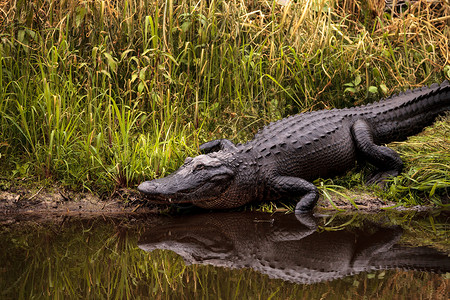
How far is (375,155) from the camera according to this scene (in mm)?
5141

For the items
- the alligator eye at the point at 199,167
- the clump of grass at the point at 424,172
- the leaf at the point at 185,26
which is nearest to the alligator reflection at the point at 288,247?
the alligator eye at the point at 199,167

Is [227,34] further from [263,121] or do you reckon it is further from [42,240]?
[42,240]

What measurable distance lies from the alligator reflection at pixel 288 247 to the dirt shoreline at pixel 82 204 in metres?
A: 0.49

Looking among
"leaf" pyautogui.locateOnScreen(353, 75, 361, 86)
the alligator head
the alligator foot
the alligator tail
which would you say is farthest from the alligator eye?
"leaf" pyautogui.locateOnScreen(353, 75, 361, 86)

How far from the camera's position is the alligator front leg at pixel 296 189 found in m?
4.50

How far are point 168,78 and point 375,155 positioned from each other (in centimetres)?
226

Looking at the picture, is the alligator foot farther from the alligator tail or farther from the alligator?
the alligator tail

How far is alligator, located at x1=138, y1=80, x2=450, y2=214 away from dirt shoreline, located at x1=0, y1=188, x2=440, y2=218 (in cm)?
31

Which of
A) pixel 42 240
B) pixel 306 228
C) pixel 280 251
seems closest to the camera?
pixel 280 251

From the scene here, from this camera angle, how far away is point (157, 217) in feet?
14.4

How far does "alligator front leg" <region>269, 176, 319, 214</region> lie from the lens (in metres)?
4.50

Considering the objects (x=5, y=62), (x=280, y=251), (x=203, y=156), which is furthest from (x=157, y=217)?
(x=5, y=62)

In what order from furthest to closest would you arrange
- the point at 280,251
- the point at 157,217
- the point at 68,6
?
the point at 68,6 < the point at 157,217 < the point at 280,251

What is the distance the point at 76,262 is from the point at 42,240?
0.62 metres
